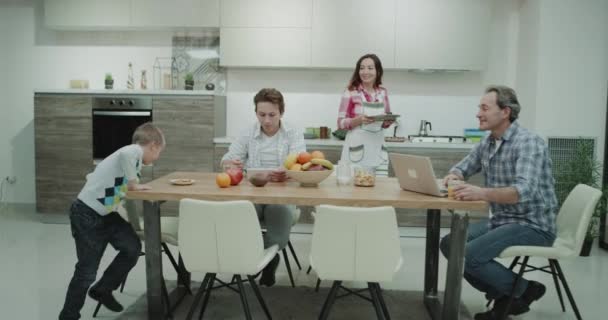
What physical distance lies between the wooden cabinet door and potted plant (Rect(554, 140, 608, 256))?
4.26 meters

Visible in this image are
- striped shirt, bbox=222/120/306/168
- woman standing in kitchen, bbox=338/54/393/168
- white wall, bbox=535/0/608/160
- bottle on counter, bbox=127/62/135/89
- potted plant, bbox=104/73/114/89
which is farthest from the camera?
bottle on counter, bbox=127/62/135/89

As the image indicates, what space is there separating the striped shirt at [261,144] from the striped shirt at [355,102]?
0.74 m

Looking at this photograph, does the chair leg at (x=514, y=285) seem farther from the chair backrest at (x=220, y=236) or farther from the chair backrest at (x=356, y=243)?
the chair backrest at (x=220, y=236)

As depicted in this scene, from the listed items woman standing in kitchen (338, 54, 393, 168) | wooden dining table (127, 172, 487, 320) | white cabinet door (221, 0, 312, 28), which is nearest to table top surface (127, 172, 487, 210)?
wooden dining table (127, 172, 487, 320)

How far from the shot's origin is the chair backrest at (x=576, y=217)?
2.54 meters

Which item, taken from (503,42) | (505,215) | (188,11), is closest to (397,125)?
(503,42)

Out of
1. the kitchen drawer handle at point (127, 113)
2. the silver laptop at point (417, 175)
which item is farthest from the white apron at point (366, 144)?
the kitchen drawer handle at point (127, 113)

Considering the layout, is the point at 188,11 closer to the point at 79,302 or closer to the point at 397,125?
the point at 397,125

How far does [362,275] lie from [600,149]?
3486 millimetres

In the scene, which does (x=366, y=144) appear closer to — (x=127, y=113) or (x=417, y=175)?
(x=417, y=175)

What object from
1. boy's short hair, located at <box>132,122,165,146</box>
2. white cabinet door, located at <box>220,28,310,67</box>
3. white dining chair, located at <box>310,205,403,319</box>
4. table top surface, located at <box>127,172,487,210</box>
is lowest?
white dining chair, located at <box>310,205,403,319</box>

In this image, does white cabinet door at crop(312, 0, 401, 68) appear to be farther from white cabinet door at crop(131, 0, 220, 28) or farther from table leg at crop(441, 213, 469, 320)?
table leg at crop(441, 213, 469, 320)

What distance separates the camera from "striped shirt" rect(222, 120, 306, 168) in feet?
10.2

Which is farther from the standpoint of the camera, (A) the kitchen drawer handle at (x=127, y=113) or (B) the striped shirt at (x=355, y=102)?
(A) the kitchen drawer handle at (x=127, y=113)
